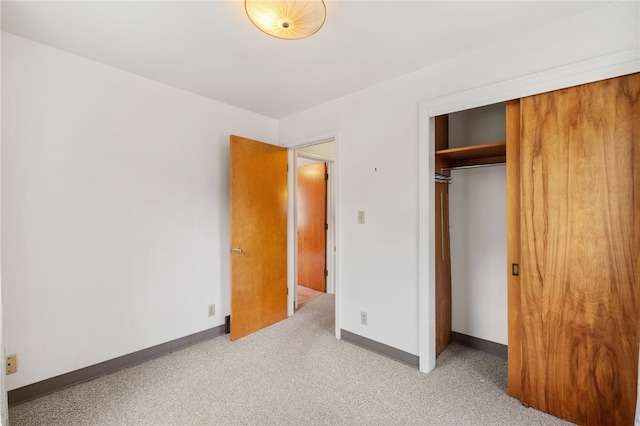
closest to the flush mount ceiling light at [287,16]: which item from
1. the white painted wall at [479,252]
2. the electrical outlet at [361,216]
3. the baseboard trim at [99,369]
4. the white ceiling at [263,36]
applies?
the white ceiling at [263,36]

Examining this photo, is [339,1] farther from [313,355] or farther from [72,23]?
[313,355]

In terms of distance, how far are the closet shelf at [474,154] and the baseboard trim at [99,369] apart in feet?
9.35

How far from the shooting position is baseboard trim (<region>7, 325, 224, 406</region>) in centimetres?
189

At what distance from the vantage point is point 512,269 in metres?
1.94

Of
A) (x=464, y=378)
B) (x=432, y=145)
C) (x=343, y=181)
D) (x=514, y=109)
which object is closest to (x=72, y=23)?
(x=343, y=181)

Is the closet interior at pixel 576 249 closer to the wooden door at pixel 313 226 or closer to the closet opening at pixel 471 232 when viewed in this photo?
the closet opening at pixel 471 232

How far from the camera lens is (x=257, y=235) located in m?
3.08

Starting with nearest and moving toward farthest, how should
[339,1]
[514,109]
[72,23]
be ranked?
[339,1], [72,23], [514,109]

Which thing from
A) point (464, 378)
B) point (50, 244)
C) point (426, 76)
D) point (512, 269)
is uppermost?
point (426, 76)

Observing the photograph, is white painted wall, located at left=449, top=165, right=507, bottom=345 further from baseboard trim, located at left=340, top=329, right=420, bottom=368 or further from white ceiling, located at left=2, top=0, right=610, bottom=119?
white ceiling, located at left=2, top=0, right=610, bottom=119

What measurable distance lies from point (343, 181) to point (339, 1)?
1541 mm

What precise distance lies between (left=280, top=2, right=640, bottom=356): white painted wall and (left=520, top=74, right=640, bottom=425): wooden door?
25 centimetres

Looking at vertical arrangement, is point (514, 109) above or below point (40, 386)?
above

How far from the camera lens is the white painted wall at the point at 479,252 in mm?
2539
